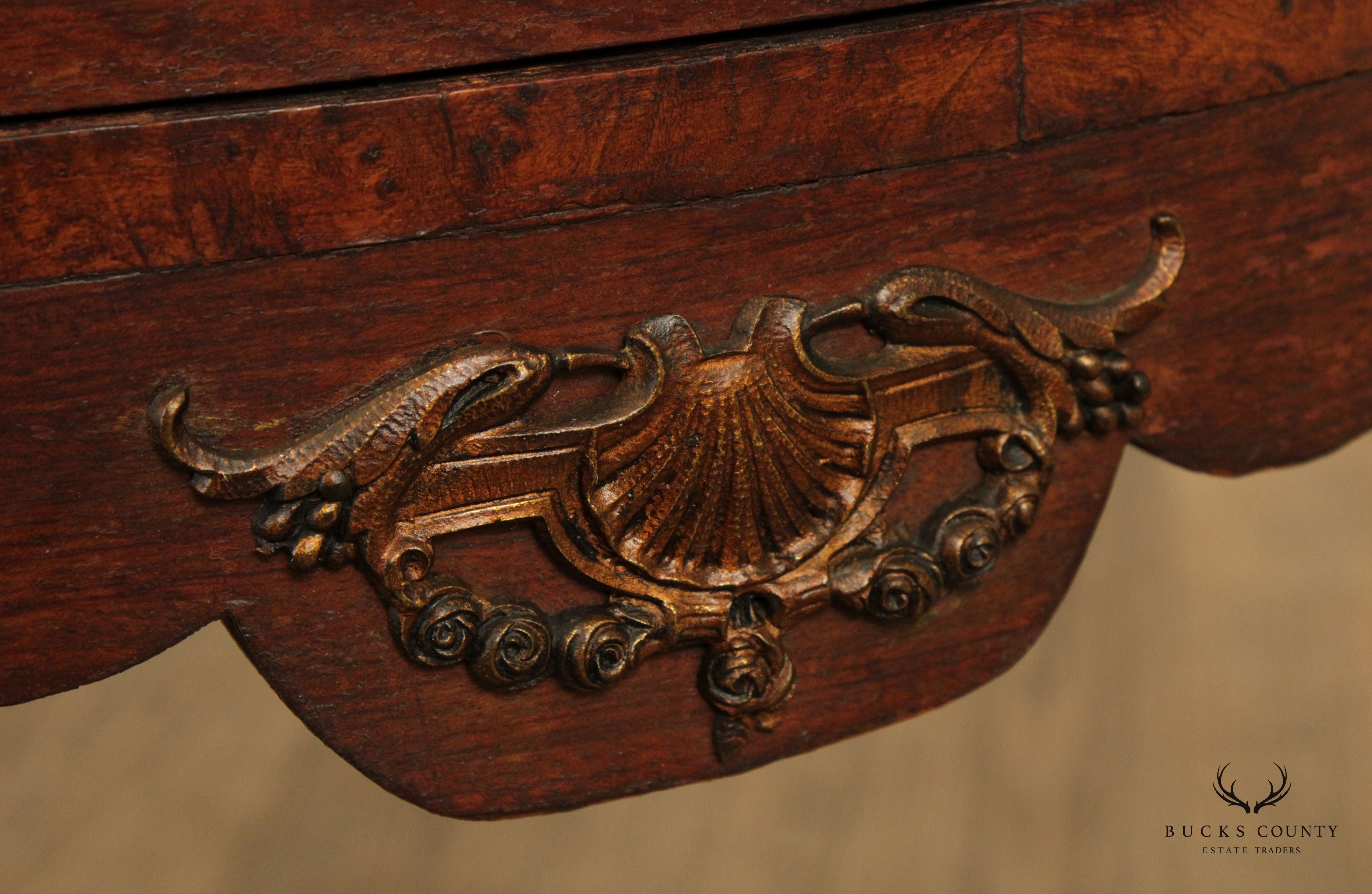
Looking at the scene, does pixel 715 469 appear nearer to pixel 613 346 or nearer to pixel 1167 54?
pixel 613 346

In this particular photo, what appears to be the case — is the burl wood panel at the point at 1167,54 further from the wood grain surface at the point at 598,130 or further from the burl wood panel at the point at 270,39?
the burl wood panel at the point at 270,39

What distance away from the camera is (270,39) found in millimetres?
504

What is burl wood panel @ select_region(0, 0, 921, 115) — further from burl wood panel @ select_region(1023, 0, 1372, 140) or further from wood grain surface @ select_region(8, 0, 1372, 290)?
burl wood panel @ select_region(1023, 0, 1372, 140)

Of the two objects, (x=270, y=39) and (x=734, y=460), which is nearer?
(x=270, y=39)

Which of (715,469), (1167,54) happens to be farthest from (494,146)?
(1167,54)

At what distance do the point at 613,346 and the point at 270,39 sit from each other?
0.16 meters

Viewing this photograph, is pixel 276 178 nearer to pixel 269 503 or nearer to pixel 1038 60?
pixel 269 503

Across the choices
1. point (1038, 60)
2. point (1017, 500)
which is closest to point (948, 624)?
point (1017, 500)

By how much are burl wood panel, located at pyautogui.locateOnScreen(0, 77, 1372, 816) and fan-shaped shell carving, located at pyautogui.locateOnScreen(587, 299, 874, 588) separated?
0.07 feet

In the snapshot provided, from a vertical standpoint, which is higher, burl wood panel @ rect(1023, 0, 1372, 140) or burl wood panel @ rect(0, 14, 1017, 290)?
burl wood panel @ rect(1023, 0, 1372, 140)

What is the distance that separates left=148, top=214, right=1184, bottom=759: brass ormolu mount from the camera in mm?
557

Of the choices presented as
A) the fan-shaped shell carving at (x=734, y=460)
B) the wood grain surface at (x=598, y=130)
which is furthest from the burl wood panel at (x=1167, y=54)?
the fan-shaped shell carving at (x=734, y=460)

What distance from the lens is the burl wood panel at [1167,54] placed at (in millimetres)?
610

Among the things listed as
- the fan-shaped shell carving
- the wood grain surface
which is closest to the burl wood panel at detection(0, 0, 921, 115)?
the wood grain surface
